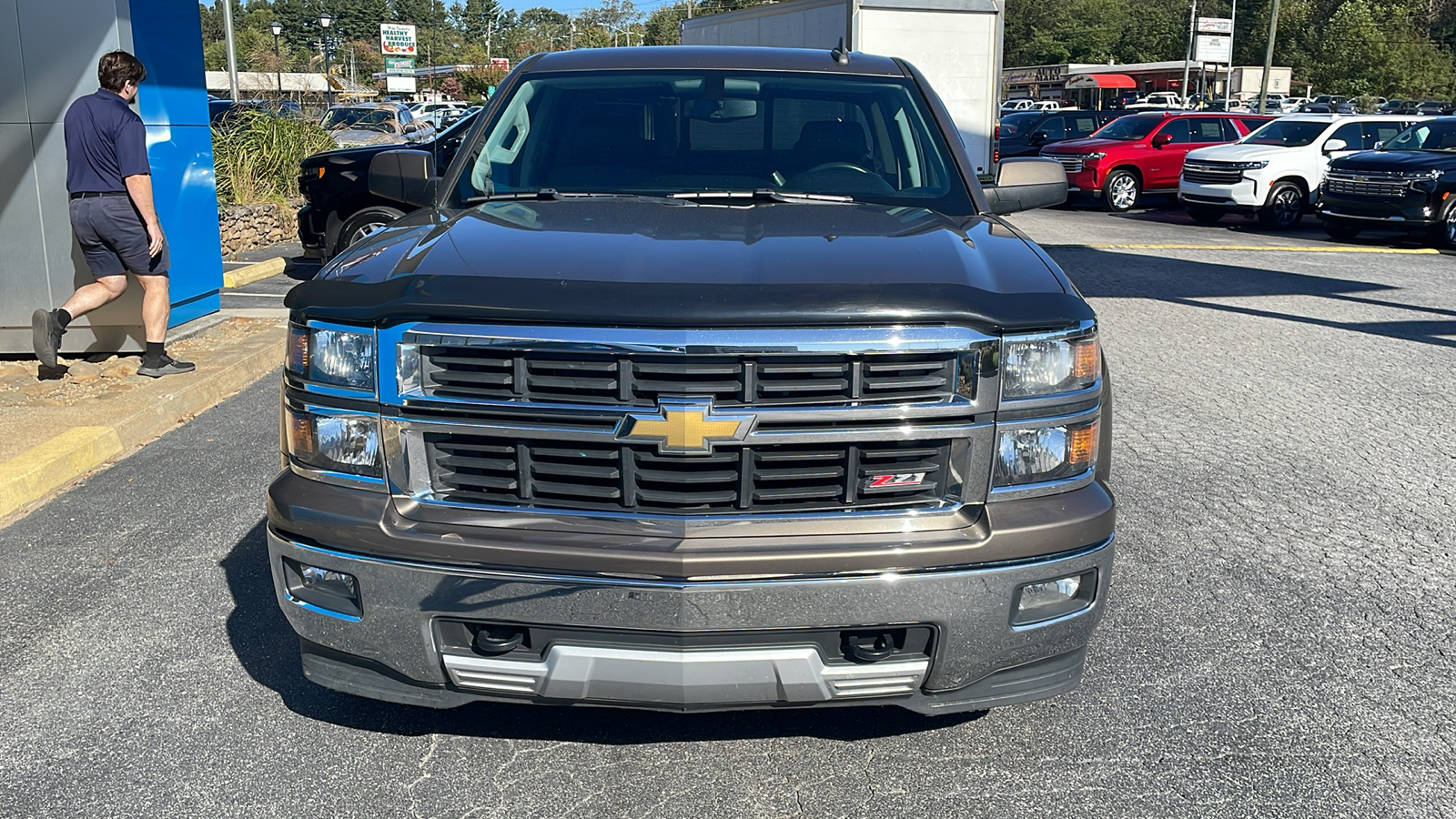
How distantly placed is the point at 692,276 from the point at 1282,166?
19.1 meters

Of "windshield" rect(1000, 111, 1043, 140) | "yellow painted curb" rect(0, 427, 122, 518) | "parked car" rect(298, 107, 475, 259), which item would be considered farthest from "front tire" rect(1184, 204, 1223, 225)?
"yellow painted curb" rect(0, 427, 122, 518)

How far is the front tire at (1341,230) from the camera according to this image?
17.8m

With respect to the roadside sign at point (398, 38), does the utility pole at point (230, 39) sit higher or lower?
lower

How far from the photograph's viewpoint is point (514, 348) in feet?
9.10

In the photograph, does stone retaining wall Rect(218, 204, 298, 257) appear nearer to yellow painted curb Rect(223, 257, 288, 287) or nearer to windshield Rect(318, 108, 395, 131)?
yellow painted curb Rect(223, 257, 288, 287)

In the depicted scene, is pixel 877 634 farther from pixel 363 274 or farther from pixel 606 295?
pixel 363 274

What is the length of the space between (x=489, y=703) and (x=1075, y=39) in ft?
358

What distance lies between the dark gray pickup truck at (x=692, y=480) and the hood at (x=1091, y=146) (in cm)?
2049

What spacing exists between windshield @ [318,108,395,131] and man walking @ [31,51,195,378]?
61.1 ft

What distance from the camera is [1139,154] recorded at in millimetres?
22312

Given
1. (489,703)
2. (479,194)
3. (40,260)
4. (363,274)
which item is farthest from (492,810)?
(40,260)

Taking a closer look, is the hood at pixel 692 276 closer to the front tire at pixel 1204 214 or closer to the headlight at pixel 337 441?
the headlight at pixel 337 441

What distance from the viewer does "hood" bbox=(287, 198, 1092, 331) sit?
277cm

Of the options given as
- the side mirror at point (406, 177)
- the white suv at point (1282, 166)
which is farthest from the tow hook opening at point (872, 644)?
the white suv at point (1282, 166)
